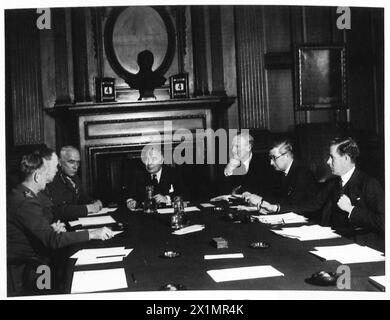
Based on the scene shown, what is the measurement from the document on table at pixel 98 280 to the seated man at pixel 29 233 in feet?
1.45

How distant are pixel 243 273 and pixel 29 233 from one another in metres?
1.25

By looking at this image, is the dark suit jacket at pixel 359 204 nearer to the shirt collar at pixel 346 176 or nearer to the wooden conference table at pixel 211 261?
the shirt collar at pixel 346 176

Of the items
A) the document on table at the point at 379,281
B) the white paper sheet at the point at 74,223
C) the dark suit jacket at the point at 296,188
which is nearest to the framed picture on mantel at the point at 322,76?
the dark suit jacket at the point at 296,188

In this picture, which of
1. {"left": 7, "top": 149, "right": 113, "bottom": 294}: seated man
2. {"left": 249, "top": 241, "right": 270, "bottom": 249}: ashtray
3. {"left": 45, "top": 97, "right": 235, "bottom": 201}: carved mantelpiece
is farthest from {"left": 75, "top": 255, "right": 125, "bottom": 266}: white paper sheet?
{"left": 45, "top": 97, "right": 235, "bottom": 201}: carved mantelpiece

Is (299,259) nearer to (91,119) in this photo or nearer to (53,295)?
(53,295)

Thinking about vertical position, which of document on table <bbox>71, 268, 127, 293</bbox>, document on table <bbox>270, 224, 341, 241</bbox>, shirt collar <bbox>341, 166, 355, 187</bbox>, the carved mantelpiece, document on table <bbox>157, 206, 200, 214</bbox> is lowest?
document on table <bbox>71, 268, 127, 293</bbox>

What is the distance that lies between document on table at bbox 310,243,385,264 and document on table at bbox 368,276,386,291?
0.16 metres

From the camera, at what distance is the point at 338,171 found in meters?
2.72

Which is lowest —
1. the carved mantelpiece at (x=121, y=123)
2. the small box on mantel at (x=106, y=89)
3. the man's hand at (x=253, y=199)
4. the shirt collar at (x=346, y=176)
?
the man's hand at (x=253, y=199)

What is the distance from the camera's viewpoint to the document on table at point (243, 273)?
171cm

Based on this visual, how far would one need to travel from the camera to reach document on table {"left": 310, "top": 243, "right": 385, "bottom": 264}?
185 cm

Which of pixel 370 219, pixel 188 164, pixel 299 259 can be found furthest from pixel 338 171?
pixel 188 164

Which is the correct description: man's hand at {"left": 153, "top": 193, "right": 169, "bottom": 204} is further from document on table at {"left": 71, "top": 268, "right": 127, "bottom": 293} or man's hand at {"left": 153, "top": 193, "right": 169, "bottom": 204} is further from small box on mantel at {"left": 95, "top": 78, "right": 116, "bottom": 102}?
small box on mantel at {"left": 95, "top": 78, "right": 116, "bottom": 102}

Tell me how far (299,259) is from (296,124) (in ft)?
12.8
